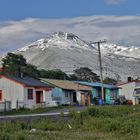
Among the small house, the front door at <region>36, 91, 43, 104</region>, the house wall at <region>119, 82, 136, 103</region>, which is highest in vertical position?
the house wall at <region>119, 82, 136, 103</region>

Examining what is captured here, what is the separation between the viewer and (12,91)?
5784cm

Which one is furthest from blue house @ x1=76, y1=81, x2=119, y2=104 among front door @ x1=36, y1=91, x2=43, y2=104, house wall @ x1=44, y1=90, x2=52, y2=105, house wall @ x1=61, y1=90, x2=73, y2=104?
front door @ x1=36, y1=91, x2=43, y2=104

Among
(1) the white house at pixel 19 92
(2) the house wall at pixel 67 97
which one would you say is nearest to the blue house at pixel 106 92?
(2) the house wall at pixel 67 97

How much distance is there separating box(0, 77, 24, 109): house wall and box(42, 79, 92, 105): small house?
12041 mm

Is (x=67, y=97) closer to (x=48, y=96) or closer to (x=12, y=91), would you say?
(x=48, y=96)

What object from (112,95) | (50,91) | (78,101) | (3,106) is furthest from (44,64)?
(3,106)

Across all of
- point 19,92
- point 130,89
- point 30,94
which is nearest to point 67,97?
point 30,94

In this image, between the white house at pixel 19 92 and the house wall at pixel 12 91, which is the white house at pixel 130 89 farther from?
the house wall at pixel 12 91

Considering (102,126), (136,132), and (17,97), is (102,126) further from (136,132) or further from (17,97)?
(17,97)

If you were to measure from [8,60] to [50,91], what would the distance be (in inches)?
1566

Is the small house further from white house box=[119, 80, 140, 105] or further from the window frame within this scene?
white house box=[119, 80, 140, 105]

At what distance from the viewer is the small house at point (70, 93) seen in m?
72.5

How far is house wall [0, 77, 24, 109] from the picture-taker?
186 ft

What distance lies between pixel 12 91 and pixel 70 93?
2150 centimetres
